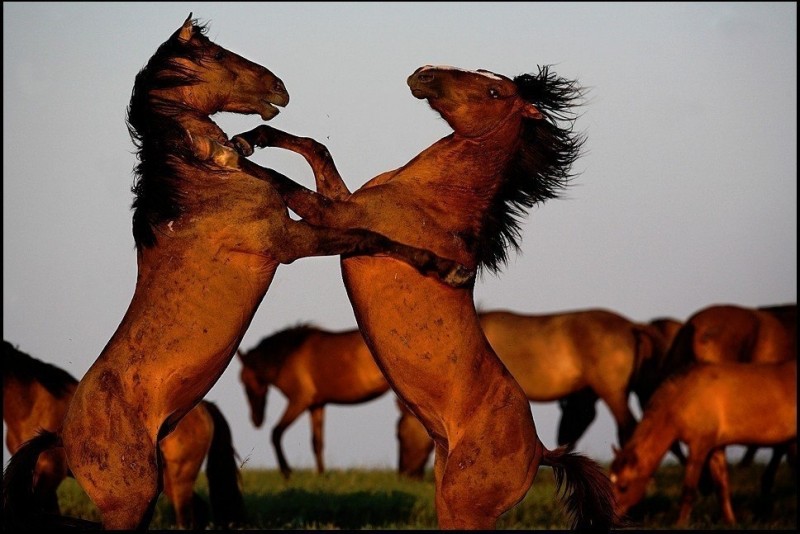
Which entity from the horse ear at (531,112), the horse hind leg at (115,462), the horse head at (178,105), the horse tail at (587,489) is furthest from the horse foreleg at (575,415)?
the horse hind leg at (115,462)

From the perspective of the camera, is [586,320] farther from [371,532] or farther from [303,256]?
[303,256]

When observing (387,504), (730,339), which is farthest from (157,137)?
(730,339)

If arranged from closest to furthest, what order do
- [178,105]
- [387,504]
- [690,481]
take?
[178,105]
[387,504]
[690,481]

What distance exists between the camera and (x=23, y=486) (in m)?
6.11

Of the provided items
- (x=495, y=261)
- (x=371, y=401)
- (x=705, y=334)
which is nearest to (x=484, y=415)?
(x=495, y=261)

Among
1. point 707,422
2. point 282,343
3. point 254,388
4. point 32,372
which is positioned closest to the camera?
point 32,372

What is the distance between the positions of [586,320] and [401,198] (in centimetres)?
1165

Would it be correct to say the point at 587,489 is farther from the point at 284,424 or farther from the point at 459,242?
the point at 284,424

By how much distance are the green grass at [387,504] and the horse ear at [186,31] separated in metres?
3.94

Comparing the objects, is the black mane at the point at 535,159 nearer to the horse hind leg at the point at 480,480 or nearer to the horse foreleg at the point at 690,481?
the horse hind leg at the point at 480,480

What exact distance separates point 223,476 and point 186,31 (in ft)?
15.6

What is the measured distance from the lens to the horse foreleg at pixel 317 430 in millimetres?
17969

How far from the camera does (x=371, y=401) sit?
18422 millimetres

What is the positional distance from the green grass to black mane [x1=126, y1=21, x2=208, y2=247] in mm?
3736
